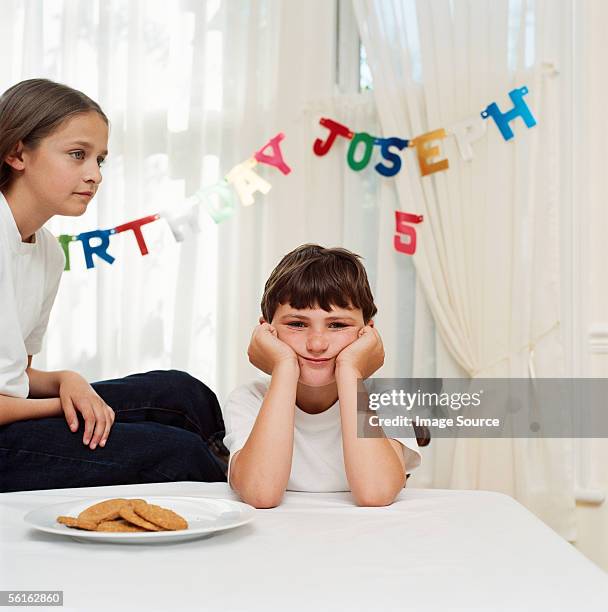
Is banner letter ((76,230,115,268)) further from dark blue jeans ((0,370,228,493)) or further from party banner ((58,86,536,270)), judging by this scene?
dark blue jeans ((0,370,228,493))

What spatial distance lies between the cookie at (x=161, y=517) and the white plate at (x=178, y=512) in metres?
0.01

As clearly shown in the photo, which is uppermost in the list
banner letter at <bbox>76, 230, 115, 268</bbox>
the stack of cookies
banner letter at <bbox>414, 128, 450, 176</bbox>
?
banner letter at <bbox>414, 128, 450, 176</bbox>

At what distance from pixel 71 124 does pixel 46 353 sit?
136cm

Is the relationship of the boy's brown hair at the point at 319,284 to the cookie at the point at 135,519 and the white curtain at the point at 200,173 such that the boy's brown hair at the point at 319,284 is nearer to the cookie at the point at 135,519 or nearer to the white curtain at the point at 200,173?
the cookie at the point at 135,519

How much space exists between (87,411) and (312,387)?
42cm

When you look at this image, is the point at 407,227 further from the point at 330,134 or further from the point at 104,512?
the point at 104,512

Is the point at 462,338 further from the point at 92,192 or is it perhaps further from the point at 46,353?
the point at 46,353

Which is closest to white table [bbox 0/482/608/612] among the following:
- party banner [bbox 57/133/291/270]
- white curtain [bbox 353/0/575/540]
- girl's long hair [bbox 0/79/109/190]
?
girl's long hair [bbox 0/79/109/190]

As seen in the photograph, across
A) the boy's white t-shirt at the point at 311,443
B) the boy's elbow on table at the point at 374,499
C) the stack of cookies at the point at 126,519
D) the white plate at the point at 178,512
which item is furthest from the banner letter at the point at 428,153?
the stack of cookies at the point at 126,519

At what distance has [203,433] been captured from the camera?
70.6 inches

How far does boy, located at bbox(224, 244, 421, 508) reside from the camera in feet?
3.98

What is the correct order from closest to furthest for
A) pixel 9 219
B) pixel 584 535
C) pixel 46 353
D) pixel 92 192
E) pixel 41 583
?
pixel 41 583
pixel 9 219
pixel 92 192
pixel 584 535
pixel 46 353

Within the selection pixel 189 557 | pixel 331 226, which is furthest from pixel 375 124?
pixel 189 557

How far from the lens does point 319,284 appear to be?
139 centimetres
